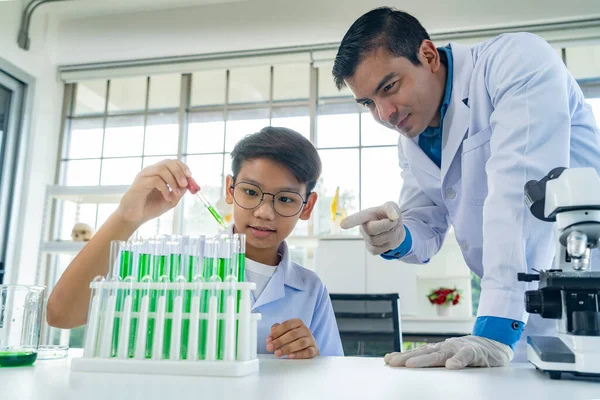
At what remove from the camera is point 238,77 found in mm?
4711

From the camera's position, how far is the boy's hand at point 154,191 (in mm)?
969

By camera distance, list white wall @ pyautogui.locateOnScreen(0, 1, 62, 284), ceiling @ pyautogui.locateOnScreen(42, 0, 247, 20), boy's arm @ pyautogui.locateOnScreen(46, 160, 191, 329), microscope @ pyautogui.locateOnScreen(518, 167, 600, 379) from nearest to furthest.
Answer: microscope @ pyautogui.locateOnScreen(518, 167, 600, 379) → boy's arm @ pyautogui.locateOnScreen(46, 160, 191, 329) → white wall @ pyautogui.locateOnScreen(0, 1, 62, 284) → ceiling @ pyautogui.locateOnScreen(42, 0, 247, 20)

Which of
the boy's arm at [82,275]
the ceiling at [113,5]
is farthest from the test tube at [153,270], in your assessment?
the ceiling at [113,5]

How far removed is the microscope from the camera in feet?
2.10

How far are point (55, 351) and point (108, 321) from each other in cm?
25

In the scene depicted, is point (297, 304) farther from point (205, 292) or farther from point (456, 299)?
point (456, 299)

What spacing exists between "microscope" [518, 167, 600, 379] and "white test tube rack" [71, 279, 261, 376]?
0.40 m

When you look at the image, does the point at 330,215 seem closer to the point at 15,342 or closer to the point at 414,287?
the point at 414,287

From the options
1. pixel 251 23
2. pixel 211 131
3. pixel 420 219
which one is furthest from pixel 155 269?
pixel 211 131

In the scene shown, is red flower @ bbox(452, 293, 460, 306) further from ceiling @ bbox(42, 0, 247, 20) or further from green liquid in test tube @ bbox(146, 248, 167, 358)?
green liquid in test tube @ bbox(146, 248, 167, 358)

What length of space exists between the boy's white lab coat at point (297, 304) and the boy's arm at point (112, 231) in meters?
0.37

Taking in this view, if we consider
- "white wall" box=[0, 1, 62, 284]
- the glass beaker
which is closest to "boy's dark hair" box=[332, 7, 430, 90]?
the glass beaker

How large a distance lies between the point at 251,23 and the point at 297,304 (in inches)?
132

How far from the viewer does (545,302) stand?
708 mm
